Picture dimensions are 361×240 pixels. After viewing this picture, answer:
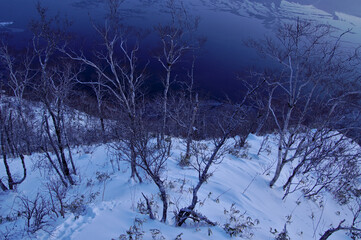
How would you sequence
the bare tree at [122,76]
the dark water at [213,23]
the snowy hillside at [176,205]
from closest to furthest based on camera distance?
1. the snowy hillside at [176,205]
2. the bare tree at [122,76]
3. the dark water at [213,23]

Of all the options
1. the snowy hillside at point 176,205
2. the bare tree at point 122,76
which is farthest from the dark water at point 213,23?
the snowy hillside at point 176,205

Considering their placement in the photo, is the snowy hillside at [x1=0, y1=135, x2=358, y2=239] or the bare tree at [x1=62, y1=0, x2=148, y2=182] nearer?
the snowy hillside at [x1=0, y1=135, x2=358, y2=239]

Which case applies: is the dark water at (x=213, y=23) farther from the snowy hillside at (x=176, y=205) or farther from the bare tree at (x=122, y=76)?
the snowy hillside at (x=176, y=205)

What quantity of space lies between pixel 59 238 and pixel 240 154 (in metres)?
9.92

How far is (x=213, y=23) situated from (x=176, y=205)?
60211mm

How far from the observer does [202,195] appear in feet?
23.7

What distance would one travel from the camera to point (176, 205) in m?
5.80

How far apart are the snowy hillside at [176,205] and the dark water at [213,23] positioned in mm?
19610

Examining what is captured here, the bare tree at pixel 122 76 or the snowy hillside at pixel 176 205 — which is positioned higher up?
the bare tree at pixel 122 76

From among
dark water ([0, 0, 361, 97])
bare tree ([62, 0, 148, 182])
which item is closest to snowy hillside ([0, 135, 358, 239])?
bare tree ([62, 0, 148, 182])

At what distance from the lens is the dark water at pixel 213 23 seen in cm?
3762

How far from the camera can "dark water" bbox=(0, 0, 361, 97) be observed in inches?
1481

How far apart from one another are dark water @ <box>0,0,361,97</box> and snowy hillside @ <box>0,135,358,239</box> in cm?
1961

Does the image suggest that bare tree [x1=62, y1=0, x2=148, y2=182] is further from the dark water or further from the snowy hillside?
the dark water
